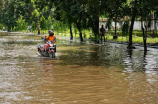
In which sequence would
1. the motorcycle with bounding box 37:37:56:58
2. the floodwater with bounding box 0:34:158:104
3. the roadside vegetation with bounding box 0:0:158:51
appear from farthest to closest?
the roadside vegetation with bounding box 0:0:158:51
the motorcycle with bounding box 37:37:56:58
the floodwater with bounding box 0:34:158:104

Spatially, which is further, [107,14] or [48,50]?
[107,14]

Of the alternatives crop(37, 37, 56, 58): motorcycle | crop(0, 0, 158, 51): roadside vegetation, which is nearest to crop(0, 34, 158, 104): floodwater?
crop(37, 37, 56, 58): motorcycle

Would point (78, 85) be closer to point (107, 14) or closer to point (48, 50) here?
point (48, 50)

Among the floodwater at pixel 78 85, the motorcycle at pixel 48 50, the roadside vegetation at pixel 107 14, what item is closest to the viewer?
the floodwater at pixel 78 85

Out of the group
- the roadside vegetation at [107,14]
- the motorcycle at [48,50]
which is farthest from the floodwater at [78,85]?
the roadside vegetation at [107,14]

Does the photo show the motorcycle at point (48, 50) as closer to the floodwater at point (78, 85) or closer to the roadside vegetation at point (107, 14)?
the floodwater at point (78, 85)

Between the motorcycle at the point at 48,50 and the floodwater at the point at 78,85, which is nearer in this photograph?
the floodwater at the point at 78,85

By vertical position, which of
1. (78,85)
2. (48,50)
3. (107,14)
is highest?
(107,14)

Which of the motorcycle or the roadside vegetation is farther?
the roadside vegetation

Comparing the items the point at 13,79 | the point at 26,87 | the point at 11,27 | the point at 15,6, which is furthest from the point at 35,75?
the point at 11,27

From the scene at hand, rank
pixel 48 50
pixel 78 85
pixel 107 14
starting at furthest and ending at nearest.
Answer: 1. pixel 107 14
2. pixel 48 50
3. pixel 78 85

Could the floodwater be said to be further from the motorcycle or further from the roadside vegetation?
the roadside vegetation

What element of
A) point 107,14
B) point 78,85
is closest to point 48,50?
point 78,85

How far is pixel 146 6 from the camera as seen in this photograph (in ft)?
80.1
